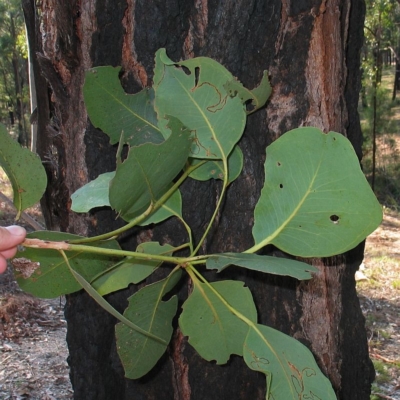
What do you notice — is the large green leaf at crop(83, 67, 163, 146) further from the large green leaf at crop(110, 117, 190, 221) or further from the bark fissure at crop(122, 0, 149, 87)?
the large green leaf at crop(110, 117, 190, 221)

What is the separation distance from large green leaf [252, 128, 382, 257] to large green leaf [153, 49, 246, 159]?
79 millimetres

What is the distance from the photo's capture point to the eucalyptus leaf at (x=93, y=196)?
698 mm

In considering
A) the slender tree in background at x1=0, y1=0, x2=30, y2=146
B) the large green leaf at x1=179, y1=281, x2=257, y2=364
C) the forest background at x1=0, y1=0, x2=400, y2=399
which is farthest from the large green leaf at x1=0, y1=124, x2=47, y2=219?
the slender tree in background at x1=0, y1=0, x2=30, y2=146

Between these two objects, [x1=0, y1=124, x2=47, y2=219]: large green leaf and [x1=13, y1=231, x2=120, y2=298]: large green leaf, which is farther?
[x1=13, y1=231, x2=120, y2=298]: large green leaf

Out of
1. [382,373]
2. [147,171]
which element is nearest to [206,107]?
[147,171]

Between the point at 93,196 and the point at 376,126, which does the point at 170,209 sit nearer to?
the point at 93,196

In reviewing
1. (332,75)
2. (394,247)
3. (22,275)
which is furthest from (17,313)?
(394,247)

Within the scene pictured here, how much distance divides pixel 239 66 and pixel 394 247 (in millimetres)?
4437

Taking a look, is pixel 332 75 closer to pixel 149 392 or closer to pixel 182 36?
pixel 182 36

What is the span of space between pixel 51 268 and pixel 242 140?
0.36 metres

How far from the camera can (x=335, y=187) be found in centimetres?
60

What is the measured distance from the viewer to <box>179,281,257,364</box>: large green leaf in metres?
0.68

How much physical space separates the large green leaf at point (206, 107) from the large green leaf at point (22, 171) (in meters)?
0.19

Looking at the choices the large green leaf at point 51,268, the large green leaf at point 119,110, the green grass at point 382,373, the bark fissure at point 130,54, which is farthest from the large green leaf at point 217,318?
the green grass at point 382,373
